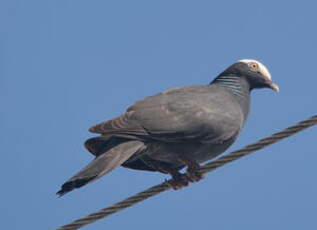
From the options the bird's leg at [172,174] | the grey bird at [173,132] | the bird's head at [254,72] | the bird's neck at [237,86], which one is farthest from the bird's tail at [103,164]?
the bird's head at [254,72]

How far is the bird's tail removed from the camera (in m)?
7.60

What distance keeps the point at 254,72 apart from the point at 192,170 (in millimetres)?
2206

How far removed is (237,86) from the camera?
10.3 meters

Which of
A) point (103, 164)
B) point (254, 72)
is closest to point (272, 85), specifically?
point (254, 72)

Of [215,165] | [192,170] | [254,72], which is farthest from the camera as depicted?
[254,72]

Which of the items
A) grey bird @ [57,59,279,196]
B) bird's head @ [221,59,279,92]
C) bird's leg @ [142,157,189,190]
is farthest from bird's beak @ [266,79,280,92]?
bird's leg @ [142,157,189,190]

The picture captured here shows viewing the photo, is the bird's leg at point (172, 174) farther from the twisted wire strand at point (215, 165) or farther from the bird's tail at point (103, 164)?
the twisted wire strand at point (215, 165)

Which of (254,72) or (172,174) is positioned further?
(254,72)

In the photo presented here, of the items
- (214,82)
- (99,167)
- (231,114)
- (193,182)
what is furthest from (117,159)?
(214,82)

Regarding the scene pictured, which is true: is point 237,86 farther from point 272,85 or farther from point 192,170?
point 192,170

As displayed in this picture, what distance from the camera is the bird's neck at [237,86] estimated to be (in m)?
9.99

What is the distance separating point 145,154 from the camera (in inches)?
354

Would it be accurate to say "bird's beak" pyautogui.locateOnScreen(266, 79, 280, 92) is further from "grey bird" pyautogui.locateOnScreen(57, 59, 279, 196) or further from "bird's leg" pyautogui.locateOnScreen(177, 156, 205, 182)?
"bird's leg" pyautogui.locateOnScreen(177, 156, 205, 182)

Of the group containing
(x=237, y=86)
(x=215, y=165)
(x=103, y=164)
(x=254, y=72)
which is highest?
(x=254, y=72)
